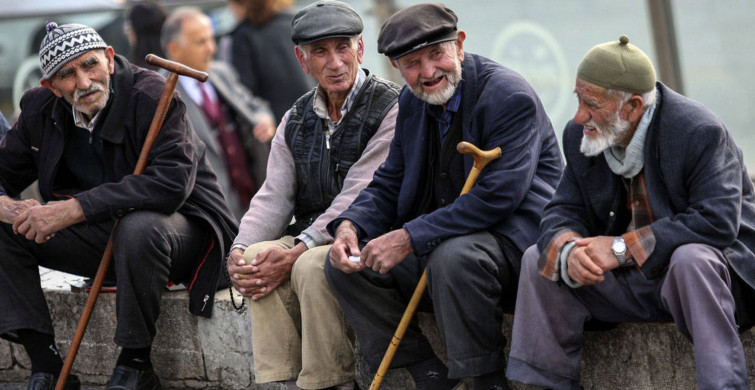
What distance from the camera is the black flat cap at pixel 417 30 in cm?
421

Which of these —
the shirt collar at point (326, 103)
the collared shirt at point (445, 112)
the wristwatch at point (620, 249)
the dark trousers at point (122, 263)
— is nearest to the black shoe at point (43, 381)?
the dark trousers at point (122, 263)

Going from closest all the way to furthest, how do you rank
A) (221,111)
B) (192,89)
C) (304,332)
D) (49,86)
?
(304,332), (49,86), (192,89), (221,111)

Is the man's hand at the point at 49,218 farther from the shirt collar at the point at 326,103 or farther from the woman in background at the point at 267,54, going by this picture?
the woman in background at the point at 267,54

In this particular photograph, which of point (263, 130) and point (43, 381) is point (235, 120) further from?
point (43, 381)

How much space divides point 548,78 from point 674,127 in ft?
15.8

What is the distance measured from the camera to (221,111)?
274 inches

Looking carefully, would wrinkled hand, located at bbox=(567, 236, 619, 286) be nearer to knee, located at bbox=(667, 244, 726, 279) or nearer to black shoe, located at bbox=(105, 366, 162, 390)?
knee, located at bbox=(667, 244, 726, 279)

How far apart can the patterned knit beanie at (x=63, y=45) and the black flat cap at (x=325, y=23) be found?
94 centimetres

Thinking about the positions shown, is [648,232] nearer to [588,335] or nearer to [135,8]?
[588,335]

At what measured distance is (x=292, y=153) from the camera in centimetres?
493

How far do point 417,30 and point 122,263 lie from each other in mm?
1612

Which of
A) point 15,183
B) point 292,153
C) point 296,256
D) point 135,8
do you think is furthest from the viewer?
point 135,8

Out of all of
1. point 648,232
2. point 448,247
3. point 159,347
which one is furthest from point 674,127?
point 159,347

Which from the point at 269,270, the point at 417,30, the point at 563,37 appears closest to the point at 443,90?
the point at 417,30
